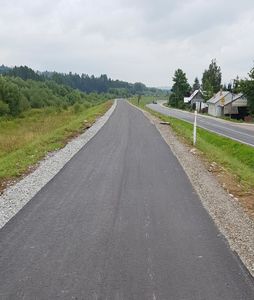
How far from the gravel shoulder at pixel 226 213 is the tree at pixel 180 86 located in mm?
95087

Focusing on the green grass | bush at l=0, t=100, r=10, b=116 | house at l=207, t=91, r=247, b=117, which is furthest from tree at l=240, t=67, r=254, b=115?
bush at l=0, t=100, r=10, b=116

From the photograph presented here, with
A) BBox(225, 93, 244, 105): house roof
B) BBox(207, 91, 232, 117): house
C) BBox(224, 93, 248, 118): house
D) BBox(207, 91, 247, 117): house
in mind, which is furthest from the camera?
BBox(207, 91, 232, 117): house

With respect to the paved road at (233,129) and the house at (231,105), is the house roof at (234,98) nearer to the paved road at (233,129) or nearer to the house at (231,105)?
the house at (231,105)

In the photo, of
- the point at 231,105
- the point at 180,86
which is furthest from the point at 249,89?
the point at 180,86

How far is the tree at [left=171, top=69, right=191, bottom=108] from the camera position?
105 meters

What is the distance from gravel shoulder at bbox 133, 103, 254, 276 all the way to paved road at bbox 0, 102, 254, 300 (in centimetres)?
17

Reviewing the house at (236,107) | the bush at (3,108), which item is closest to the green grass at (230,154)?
the house at (236,107)

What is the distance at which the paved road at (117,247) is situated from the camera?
4375mm

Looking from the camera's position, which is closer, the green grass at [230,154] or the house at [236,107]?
the green grass at [230,154]

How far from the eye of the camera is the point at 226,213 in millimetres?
7344

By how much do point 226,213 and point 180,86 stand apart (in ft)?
329

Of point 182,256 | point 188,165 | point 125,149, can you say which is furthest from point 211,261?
point 125,149

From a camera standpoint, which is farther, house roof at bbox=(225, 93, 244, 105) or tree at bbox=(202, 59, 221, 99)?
tree at bbox=(202, 59, 221, 99)

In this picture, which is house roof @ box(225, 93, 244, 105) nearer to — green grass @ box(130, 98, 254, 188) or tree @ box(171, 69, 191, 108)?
tree @ box(171, 69, 191, 108)
